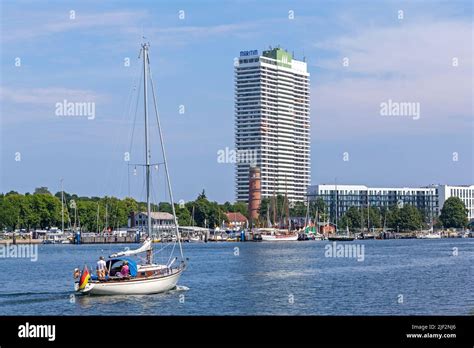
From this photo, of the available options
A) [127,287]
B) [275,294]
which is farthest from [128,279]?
[275,294]

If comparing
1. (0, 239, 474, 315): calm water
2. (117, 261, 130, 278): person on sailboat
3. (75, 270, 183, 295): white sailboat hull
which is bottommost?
(0, 239, 474, 315): calm water

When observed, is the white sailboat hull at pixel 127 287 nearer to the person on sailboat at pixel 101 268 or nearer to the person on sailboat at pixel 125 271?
the person on sailboat at pixel 125 271

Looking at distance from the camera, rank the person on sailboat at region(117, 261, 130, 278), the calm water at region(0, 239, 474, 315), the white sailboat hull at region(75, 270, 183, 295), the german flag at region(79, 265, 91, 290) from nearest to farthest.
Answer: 1. the calm water at region(0, 239, 474, 315)
2. the white sailboat hull at region(75, 270, 183, 295)
3. the german flag at region(79, 265, 91, 290)
4. the person on sailboat at region(117, 261, 130, 278)

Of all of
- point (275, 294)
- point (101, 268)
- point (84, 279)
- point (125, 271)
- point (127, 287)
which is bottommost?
point (275, 294)

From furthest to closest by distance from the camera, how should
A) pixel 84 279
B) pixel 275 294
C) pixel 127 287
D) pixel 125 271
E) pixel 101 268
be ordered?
pixel 275 294 < pixel 101 268 < pixel 125 271 < pixel 127 287 < pixel 84 279

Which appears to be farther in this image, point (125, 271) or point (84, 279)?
point (125, 271)

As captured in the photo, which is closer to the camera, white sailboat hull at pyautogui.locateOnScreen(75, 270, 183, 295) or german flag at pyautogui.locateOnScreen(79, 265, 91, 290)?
white sailboat hull at pyautogui.locateOnScreen(75, 270, 183, 295)

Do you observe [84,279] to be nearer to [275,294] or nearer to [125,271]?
[125,271]

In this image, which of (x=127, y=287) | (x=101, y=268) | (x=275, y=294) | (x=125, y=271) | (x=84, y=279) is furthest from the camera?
(x=275, y=294)

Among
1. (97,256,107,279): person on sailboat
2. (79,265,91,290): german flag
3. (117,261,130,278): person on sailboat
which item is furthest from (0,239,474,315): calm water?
(97,256,107,279): person on sailboat

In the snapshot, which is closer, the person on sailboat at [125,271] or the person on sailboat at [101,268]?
the person on sailboat at [125,271]

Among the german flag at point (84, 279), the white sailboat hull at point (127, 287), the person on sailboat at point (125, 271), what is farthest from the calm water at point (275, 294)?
the person on sailboat at point (125, 271)

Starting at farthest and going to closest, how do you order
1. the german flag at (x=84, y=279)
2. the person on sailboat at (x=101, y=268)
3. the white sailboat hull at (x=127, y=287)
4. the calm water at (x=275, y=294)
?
the person on sailboat at (x=101, y=268) < the german flag at (x=84, y=279) < the white sailboat hull at (x=127, y=287) < the calm water at (x=275, y=294)

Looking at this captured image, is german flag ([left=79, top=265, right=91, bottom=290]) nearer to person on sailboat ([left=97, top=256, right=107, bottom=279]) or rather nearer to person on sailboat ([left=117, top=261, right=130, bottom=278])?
person on sailboat ([left=97, top=256, right=107, bottom=279])
